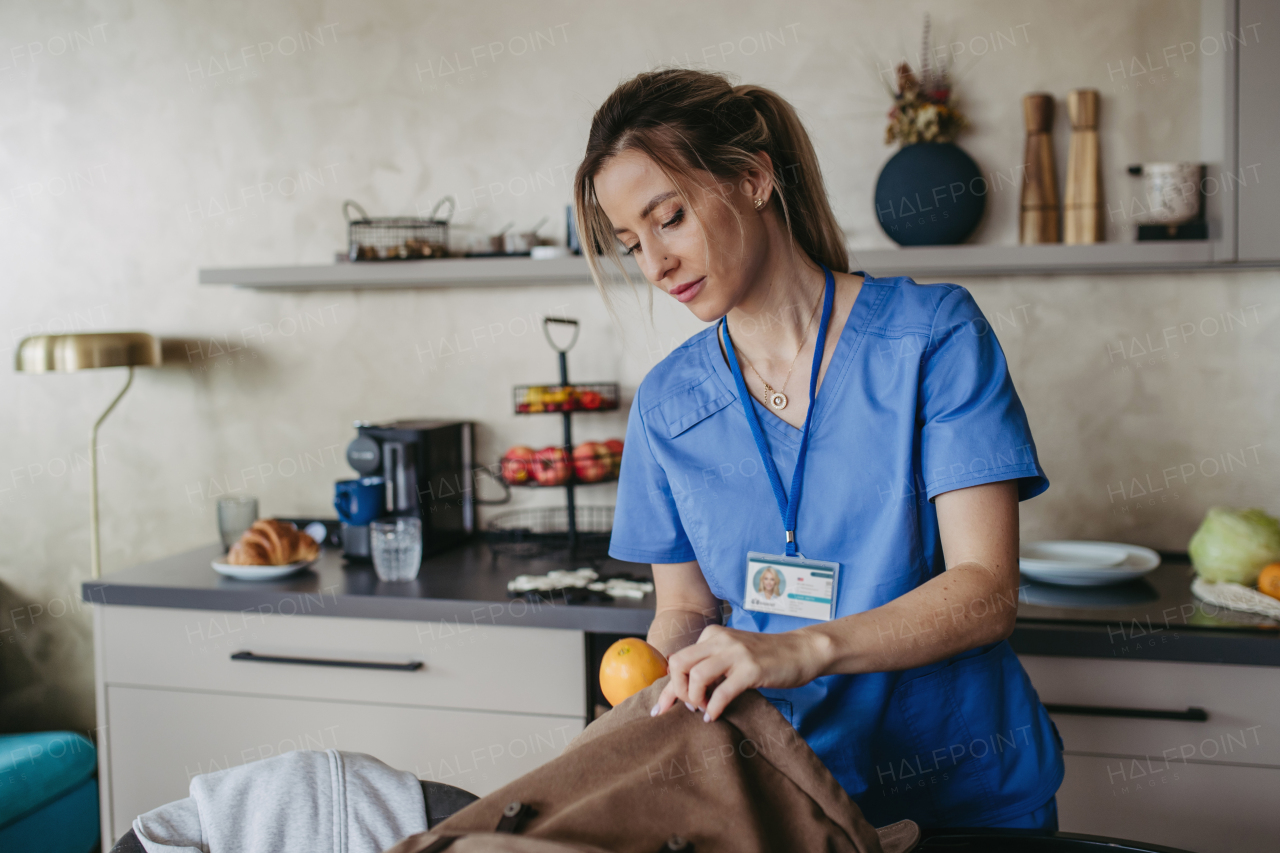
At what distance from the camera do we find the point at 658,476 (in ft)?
4.00

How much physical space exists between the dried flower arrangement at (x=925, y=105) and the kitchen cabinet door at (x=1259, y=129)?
55 cm

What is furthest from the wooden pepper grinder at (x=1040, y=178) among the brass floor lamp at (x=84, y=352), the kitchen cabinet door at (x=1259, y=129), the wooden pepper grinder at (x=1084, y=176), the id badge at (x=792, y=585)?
the brass floor lamp at (x=84, y=352)

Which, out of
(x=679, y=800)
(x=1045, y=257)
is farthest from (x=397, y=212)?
(x=679, y=800)

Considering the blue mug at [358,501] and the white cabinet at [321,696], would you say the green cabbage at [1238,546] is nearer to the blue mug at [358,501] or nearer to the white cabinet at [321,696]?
the white cabinet at [321,696]

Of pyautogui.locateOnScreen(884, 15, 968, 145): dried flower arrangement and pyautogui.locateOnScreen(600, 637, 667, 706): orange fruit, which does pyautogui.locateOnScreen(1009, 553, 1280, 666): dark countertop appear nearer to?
pyautogui.locateOnScreen(600, 637, 667, 706): orange fruit

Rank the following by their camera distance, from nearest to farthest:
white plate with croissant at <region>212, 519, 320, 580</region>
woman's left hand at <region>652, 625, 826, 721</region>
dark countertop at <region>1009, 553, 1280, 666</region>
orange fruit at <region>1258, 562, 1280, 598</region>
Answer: woman's left hand at <region>652, 625, 826, 721</region>
dark countertop at <region>1009, 553, 1280, 666</region>
orange fruit at <region>1258, 562, 1280, 598</region>
white plate with croissant at <region>212, 519, 320, 580</region>

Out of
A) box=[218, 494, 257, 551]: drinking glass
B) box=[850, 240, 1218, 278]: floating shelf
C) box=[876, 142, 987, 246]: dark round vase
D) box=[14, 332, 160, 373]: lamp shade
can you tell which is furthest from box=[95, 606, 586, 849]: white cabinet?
box=[876, 142, 987, 246]: dark round vase

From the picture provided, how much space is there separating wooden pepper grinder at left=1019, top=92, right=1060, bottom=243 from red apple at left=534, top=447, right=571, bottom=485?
1.16 metres

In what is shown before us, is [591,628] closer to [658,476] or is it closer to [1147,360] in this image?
[658,476]

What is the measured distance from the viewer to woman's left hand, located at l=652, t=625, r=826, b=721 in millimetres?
770

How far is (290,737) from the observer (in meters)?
1.82

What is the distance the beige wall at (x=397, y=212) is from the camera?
2.02 metres

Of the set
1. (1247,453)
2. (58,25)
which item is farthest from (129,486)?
(1247,453)

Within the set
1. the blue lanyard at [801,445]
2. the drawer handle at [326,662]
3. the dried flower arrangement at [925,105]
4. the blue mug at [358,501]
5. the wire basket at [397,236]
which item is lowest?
the drawer handle at [326,662]
